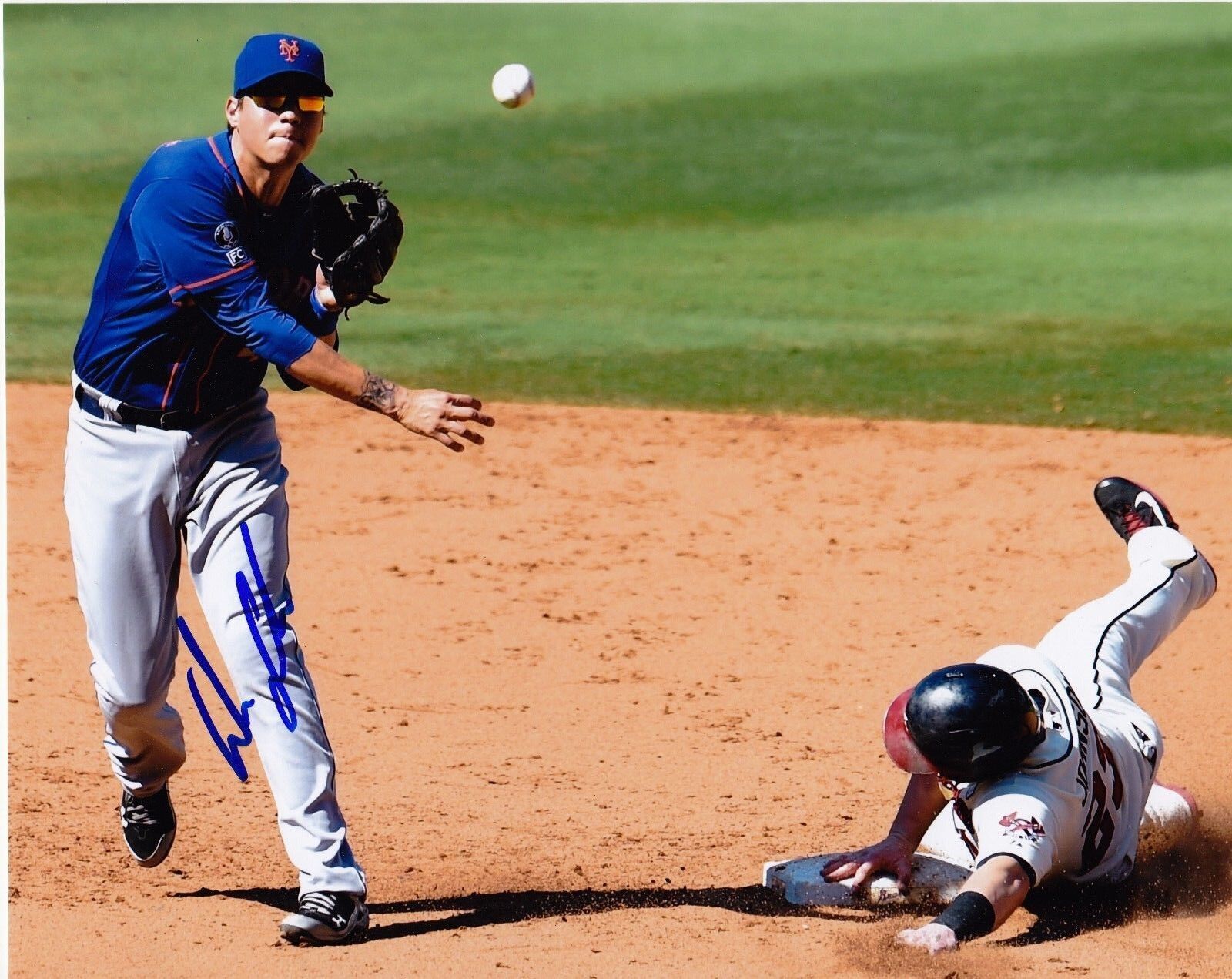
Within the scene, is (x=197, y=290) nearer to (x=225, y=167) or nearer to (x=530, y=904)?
(x=225, y=167)

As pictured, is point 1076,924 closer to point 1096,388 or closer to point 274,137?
point 274,137

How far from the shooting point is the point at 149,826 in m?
4.30

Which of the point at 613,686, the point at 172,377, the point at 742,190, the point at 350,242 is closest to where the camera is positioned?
the point at 172,377

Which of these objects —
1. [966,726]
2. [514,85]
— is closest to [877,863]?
[966,726]

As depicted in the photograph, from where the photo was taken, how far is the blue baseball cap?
384 cm

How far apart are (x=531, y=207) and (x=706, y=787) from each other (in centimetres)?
951

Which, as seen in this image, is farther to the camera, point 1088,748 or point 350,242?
point 350,242

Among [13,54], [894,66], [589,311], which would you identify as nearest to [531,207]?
[589,311]

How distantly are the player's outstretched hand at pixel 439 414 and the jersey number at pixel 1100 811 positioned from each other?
1590 mm

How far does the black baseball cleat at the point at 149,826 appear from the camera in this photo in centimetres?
430

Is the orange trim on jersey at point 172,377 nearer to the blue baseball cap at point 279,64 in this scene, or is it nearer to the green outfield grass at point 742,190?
the blue baseball cap at point 279,64

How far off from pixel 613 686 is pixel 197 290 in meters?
2.39

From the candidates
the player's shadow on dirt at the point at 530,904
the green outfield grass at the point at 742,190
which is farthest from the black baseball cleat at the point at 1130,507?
the green outfield grass at the point at 742,190

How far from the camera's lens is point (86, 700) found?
5.52 meters
